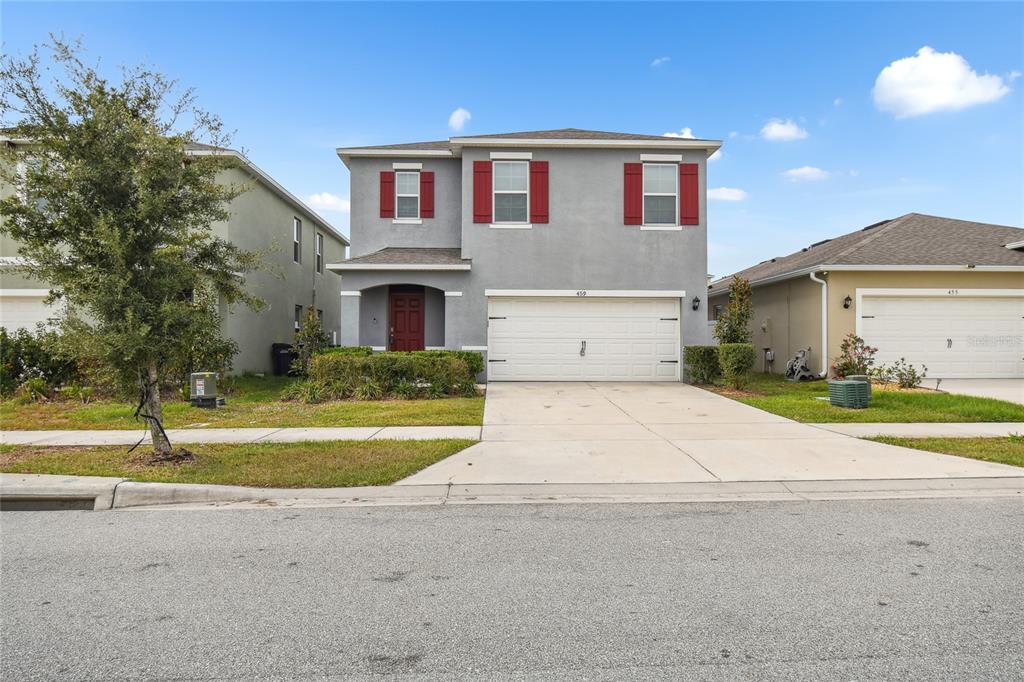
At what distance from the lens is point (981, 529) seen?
481 cm

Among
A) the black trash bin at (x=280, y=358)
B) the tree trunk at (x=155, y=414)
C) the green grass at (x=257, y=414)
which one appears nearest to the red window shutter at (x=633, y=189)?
the green grass at (x=257, y=414)

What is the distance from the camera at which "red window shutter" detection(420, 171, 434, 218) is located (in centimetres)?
1708

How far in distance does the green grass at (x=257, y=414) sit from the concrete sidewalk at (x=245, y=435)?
16.1 inches

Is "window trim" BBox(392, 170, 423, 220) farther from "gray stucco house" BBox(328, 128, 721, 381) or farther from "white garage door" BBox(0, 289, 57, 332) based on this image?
"white garage door" BBox(0, 289, 57, 332)

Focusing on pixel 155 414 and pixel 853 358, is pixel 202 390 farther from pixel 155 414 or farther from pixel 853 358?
pixel 853 358

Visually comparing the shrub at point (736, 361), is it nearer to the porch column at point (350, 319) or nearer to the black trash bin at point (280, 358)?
the porch column at point (350, 319)

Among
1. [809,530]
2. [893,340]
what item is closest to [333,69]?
[809,530]

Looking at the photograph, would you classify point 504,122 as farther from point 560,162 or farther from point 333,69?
point 333,69

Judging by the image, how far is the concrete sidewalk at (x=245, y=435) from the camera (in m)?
8.40

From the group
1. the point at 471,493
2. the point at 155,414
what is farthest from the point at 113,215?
the point at 471,493

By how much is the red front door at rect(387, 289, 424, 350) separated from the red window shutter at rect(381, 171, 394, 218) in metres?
2.32

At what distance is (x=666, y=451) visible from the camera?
775 centimetres

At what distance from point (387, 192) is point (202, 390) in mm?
7823

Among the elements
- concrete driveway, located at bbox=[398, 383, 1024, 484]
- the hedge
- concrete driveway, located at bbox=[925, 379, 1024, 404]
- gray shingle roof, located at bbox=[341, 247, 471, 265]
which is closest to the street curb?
concrete driveway, located at bbox=[398, 383, 1024, 484]
